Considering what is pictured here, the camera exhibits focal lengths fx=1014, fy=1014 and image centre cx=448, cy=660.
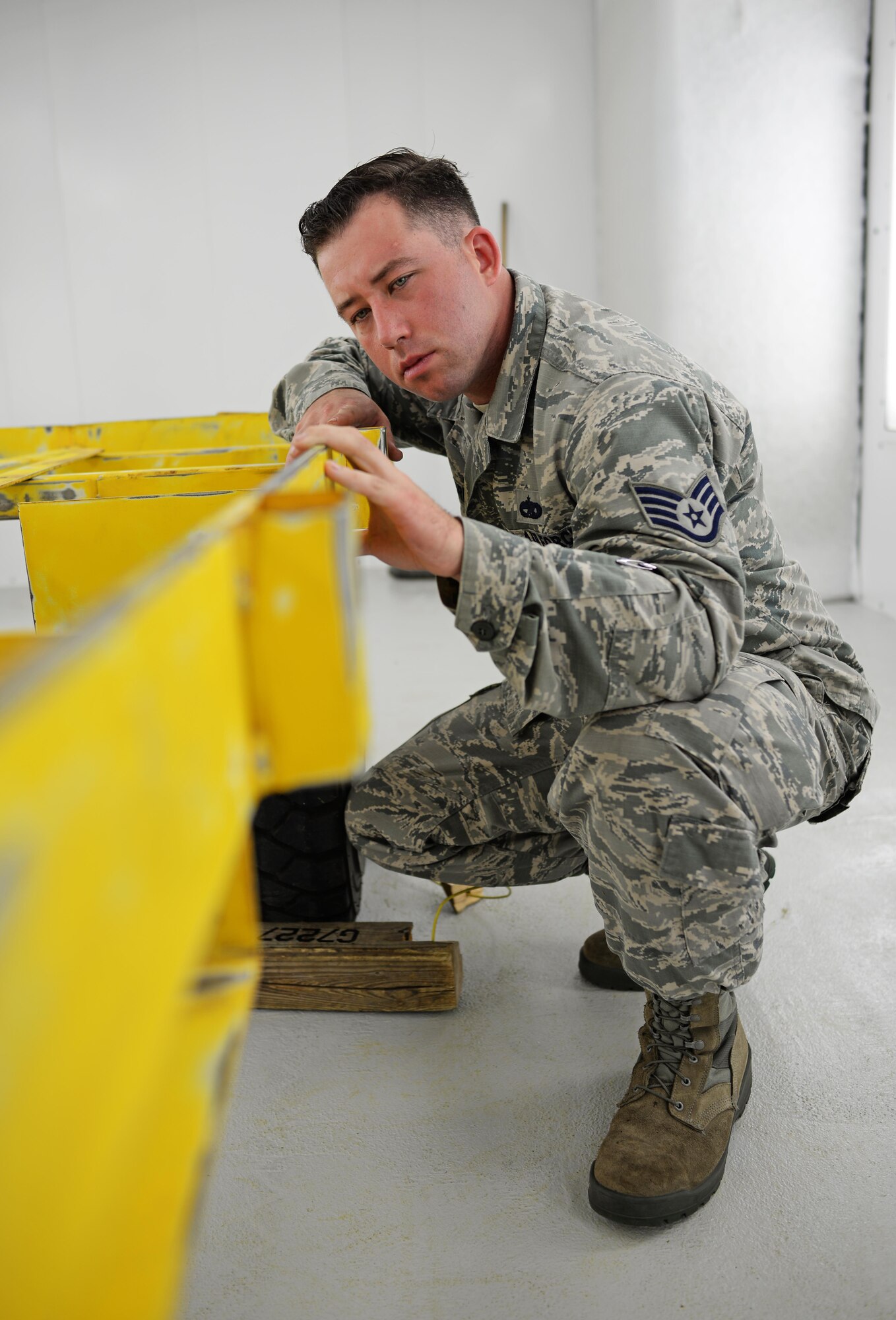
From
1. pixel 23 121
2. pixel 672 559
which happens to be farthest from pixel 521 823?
pixel 23 121

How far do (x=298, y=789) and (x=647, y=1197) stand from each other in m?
0.79

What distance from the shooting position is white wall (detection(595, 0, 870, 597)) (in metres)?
3.58

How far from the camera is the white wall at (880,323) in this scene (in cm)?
348

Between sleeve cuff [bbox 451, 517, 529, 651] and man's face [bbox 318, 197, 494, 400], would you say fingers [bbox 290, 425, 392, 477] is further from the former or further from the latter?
man's face [bbox 318, 197, 494, 400]

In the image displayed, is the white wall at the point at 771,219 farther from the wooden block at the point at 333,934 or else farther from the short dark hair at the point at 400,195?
the wooden block at the point at 333,934

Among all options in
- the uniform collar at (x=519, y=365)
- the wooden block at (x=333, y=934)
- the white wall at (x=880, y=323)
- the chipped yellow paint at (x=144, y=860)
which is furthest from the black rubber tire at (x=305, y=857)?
the white wall at (x=880, y=323)

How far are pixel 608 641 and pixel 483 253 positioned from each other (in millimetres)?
670

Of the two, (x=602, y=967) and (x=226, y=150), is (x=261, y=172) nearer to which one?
(x=226, y=150)

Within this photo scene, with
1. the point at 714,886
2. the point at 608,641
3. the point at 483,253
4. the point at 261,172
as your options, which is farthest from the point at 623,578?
the point at 261,172

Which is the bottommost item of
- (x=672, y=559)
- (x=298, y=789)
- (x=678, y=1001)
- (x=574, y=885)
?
(x=574, y=885)

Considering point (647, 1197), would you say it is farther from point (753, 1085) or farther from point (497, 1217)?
point (753, 1085)

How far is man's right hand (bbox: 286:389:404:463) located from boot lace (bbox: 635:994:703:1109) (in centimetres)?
86

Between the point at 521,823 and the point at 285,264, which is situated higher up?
the point at 285,264

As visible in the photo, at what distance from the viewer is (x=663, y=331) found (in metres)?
3.88
